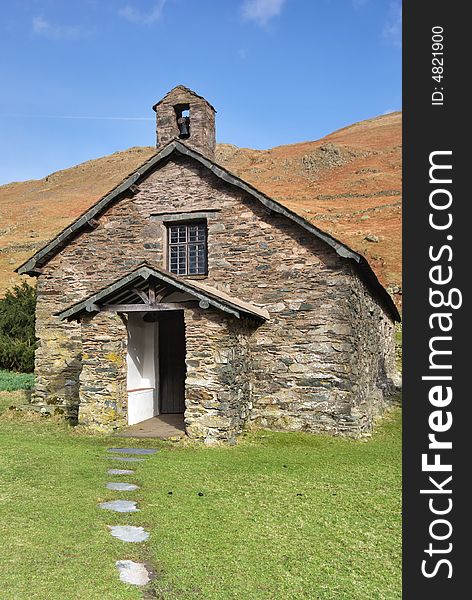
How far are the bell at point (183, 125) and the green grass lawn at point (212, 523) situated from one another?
854 cm

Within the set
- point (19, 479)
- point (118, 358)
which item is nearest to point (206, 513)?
point (19, 479)

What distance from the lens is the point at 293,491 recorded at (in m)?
8.04

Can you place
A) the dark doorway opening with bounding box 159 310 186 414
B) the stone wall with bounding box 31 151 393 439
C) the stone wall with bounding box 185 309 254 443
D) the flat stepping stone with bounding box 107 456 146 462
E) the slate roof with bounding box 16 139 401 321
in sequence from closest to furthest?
the flat stepping stone with bounding box 107 456 146 462
the stone wall with bounding box 185 309 254 443
the stone wall with bounding box 31 151 393 439
the slate roof with bounding box 16 139 401 321
the dark doorway opening with bounding box 159 310 186 414

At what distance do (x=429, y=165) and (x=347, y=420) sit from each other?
7.94 meters

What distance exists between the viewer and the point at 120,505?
23.7ft

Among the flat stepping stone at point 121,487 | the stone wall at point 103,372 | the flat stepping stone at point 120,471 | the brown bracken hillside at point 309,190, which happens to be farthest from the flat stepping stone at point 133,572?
the brown bracken hillside at point 309,190

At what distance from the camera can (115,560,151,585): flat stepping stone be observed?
503cm

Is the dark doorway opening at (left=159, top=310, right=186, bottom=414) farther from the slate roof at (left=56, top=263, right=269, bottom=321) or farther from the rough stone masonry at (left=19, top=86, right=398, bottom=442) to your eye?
the slate roof at (left=56, top=263, right=269, bottom=321)

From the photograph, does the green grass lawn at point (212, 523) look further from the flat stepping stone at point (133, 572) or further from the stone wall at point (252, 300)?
the stone wall at point (252, 300)

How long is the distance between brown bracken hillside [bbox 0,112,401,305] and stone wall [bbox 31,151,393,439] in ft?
73.4

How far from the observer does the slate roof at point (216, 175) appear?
40.9ft

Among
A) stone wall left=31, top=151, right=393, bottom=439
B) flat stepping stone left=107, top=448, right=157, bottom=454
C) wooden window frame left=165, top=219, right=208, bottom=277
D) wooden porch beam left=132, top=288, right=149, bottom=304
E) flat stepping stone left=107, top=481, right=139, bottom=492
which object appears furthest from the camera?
wooden window frame left=165, top=219, right=208, bottom=277

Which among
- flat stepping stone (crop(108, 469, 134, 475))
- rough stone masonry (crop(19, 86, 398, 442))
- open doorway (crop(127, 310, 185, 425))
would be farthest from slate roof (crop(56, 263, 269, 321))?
flat stepping stone (crop(108, 469, 134, 475))

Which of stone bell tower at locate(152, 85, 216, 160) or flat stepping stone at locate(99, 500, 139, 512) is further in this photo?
stone bell tower at locate(152, 85, 216, 160)
